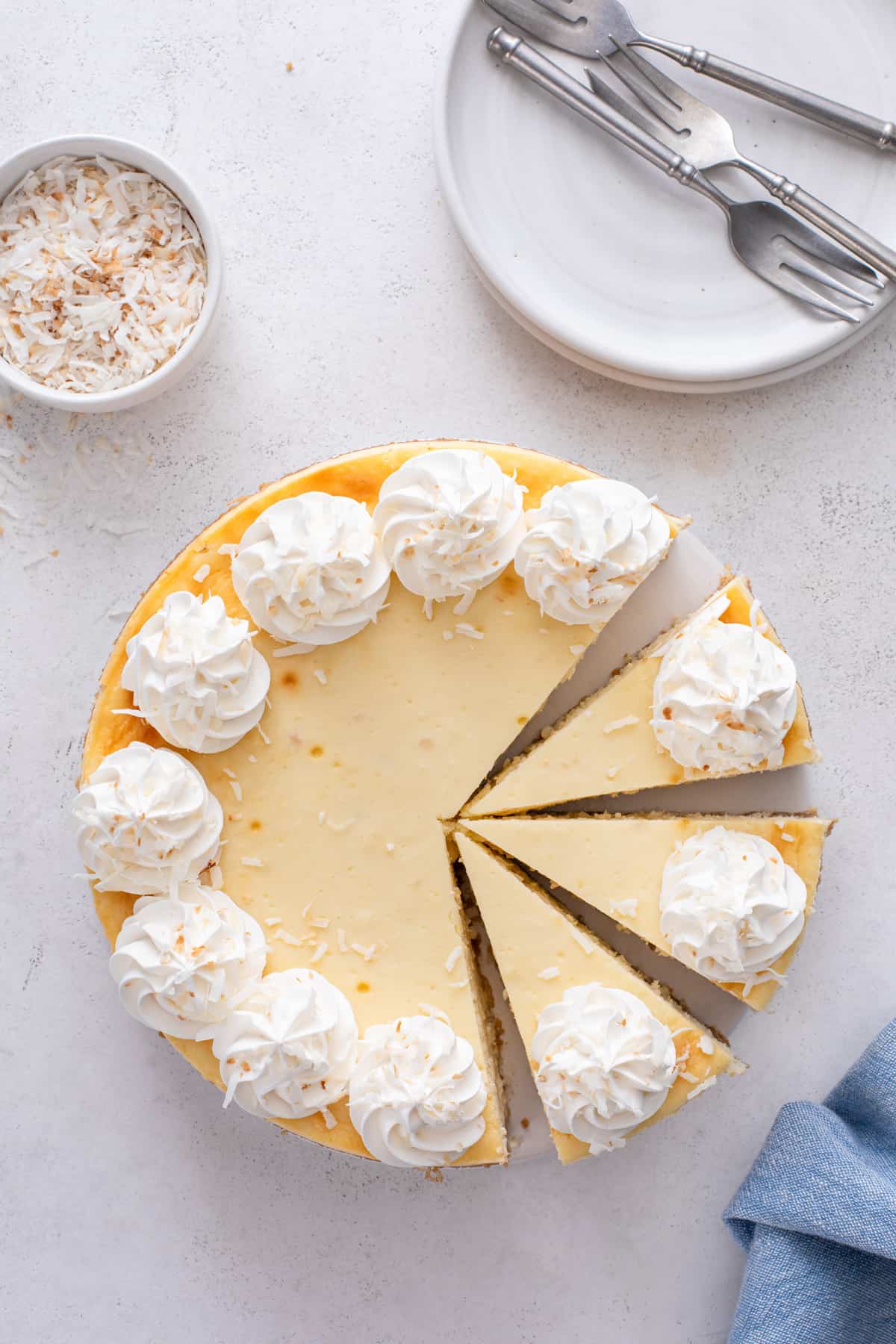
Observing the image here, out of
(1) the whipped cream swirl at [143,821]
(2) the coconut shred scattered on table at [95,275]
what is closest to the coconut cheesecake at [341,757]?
(1) the whipped cream swirl at [143,821]

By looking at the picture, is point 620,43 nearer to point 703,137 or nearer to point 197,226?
point 703,137

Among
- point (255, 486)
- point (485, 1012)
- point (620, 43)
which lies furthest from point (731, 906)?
point (620, 43)

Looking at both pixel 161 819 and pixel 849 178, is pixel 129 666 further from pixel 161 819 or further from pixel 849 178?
pixel 849 178

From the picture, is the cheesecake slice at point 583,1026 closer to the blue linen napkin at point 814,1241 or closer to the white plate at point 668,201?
the blue linen napkin at point 814,1241

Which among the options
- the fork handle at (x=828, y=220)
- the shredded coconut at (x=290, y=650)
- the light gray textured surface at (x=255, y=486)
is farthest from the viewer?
the light gray textured surface at (x=255, y=486)

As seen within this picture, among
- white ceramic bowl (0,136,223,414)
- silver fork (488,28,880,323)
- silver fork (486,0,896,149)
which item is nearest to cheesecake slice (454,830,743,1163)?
white ceramic bowl (0,136,223,414)
